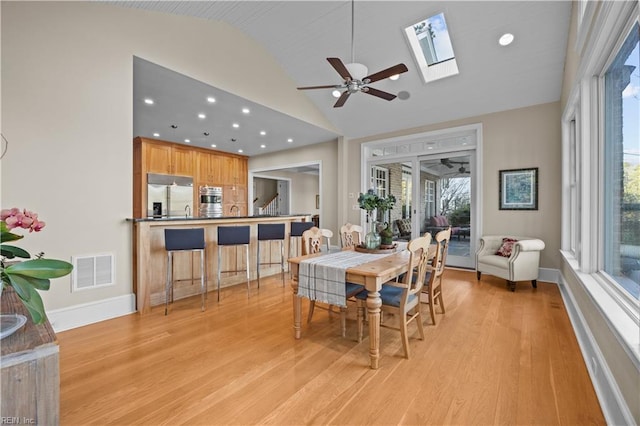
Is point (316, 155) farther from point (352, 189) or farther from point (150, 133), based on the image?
point (150, 133)

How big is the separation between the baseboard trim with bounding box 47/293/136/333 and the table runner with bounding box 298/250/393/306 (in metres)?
2.07

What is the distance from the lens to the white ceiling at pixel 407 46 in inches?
142

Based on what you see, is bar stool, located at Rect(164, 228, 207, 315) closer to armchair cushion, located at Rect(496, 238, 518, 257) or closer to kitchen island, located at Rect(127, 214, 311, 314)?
kitchen island, located at Rect(127, 214, 311, 314)

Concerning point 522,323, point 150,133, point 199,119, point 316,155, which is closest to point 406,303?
point 522,323

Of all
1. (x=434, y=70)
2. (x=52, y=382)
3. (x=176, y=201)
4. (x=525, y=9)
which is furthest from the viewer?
(x=176, y=201)

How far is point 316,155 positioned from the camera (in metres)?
7.29

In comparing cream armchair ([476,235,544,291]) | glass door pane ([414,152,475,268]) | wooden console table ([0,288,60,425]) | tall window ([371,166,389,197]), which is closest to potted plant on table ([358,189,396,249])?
cream armchair ([476,235,544,291])

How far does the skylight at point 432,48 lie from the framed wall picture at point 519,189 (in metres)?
1.90

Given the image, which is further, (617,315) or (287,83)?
(287,83)

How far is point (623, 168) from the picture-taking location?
192 cm

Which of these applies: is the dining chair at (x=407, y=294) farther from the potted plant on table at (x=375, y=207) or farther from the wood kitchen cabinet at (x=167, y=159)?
the wood kitchen cabinet at (x=167, y=159)

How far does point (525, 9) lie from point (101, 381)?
5545 mm

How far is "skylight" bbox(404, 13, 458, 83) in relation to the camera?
13.6ft

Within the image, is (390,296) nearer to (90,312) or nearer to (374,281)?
(374,281)
